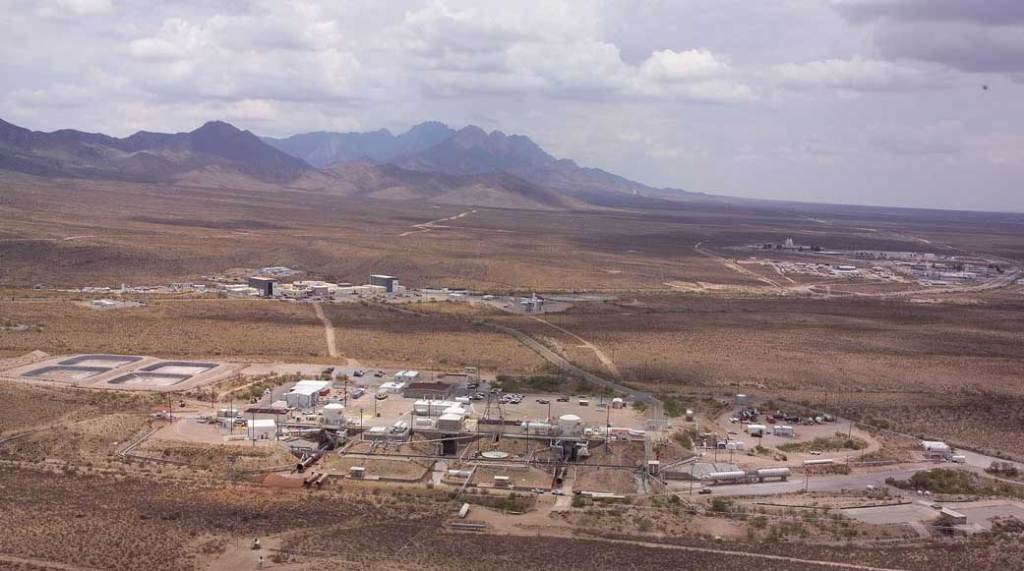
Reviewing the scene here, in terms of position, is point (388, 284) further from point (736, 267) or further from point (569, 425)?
point (736, 267)

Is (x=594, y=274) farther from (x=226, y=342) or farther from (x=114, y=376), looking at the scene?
(x=114, y=376)

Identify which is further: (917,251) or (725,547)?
(917,251)

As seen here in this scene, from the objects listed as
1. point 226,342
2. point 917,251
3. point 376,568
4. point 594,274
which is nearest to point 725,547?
point 376,568

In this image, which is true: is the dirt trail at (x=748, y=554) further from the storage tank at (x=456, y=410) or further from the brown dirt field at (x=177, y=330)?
the brown dirt field at (x=177, y=330)

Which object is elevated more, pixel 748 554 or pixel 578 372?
pixel 578 372

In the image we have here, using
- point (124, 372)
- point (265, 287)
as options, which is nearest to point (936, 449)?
point (124, 372)

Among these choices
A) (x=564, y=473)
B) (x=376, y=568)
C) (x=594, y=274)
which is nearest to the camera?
(x=376, y=568)
